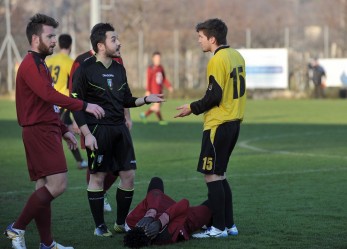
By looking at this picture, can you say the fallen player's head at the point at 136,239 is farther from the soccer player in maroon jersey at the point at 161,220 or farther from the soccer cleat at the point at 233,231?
the soccer cleat at the point at 233,231

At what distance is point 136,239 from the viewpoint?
26.2 ft

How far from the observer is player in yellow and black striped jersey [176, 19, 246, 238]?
28.1 ft

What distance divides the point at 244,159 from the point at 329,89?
29837 millimetres

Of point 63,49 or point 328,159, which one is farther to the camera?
point 328,159

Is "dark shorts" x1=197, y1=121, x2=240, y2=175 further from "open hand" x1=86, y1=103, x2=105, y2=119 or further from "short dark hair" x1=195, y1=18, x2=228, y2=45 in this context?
"open hand" x1=86, y1=103, x2=105, y2=119

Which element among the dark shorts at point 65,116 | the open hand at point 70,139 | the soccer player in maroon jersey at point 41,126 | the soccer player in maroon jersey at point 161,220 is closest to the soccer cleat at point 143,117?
the dark shorts at point 65,116

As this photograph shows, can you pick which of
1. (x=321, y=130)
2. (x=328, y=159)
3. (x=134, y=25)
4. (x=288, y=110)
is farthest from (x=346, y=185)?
(x=134, y=25)

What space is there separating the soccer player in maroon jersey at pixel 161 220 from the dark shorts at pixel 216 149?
37cm

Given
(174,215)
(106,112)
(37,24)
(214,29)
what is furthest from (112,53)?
(174,215)

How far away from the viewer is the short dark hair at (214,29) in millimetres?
8578

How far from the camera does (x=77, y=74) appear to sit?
8.69 metres

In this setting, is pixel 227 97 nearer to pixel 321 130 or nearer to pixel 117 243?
pixel 117 243

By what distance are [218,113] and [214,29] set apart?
77 cm

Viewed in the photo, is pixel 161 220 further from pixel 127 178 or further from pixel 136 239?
pixel 127 178
